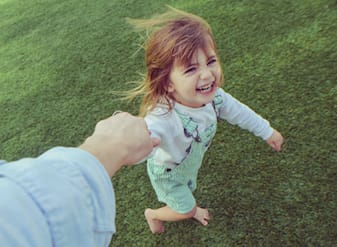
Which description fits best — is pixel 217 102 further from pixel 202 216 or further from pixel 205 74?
pixel 202 216

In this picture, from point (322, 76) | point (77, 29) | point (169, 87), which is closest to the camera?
point (169, 87)

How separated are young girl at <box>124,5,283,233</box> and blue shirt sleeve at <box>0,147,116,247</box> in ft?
2.51

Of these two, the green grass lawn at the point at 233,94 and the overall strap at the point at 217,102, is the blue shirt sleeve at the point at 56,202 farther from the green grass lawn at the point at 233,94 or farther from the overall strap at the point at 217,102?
the green grass lawn at the point at 233,94

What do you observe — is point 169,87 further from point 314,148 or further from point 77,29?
point 77,29

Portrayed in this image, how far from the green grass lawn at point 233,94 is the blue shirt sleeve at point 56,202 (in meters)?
1.25

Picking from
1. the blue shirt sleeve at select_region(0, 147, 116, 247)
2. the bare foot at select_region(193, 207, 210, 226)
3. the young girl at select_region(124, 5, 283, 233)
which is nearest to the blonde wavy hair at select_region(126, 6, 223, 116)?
the young girl at select_region(124, 5, 283, 233)

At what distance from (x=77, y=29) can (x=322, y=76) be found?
1874 millimetres

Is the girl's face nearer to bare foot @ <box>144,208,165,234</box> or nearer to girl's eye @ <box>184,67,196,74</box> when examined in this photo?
girl's eye @ <box>184,67,196,74</box>

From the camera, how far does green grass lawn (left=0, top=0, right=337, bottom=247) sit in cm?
180

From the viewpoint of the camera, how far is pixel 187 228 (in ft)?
6.02

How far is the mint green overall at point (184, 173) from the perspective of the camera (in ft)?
4.75

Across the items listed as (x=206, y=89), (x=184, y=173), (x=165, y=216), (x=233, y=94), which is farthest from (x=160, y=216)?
(x=233, y=94)

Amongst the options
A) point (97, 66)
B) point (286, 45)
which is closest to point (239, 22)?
point (286, 45)

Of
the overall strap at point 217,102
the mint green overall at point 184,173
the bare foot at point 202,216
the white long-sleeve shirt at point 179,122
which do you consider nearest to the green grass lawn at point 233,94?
the bare foot at point 202,216
